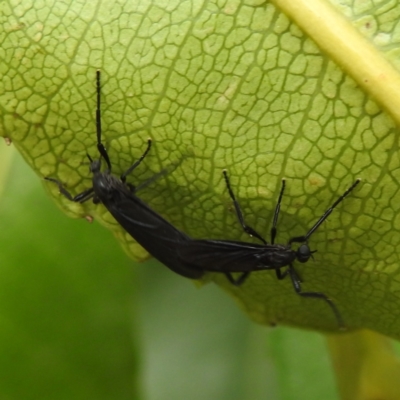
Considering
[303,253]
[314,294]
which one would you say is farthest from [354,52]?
[314,294]

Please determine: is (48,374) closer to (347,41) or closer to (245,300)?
(245,300)

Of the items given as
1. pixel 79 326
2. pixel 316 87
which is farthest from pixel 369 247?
pixel 79 326

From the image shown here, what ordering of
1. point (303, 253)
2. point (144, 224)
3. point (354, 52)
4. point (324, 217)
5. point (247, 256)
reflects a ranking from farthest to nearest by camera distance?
point (247, 256), point (144, 224), point (303, 253), point (324, 217), point (354, 52)

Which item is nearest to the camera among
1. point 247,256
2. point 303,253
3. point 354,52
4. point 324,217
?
point 354,52

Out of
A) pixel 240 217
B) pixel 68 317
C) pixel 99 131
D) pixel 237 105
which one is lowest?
pixel 68 317

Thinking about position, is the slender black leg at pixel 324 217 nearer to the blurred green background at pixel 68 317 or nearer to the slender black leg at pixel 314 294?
the slender black leg at pixel 314 294

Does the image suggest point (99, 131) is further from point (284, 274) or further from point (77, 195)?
point (284, 274)
